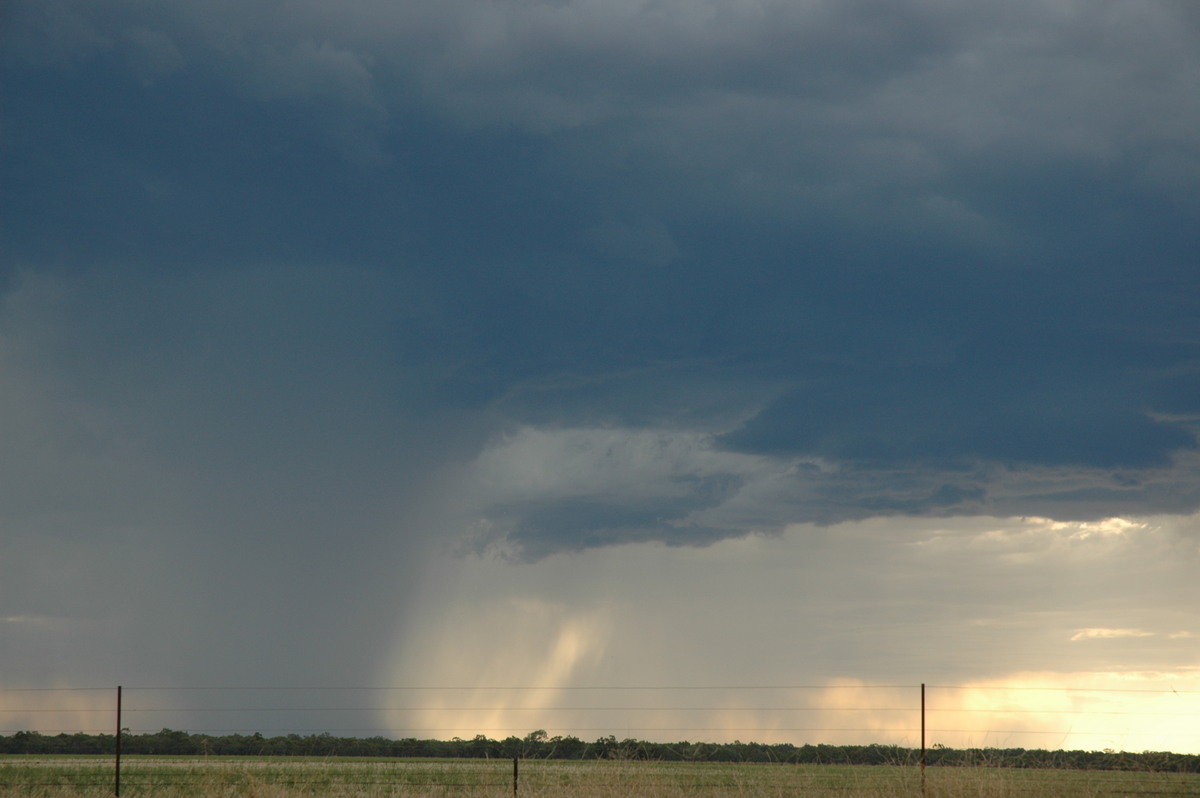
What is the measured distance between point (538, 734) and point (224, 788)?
22354mm

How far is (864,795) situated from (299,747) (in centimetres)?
7400

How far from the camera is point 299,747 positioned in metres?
90.1

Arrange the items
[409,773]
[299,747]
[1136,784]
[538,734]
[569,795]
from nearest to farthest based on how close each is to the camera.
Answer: [569,795]
[1136,784]
[409,773]
[538,734]
[299,747]

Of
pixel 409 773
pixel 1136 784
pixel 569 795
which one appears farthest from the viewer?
pixel 409 773

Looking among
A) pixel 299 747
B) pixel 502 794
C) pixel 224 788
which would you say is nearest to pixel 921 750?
pixel 502 794

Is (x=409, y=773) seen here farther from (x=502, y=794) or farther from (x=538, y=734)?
(x=502, y=794)

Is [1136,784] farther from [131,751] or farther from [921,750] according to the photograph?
[131,751]

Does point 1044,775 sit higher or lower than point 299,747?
higher

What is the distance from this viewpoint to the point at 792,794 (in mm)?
28859

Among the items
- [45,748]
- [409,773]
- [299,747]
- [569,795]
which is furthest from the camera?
[299,747]

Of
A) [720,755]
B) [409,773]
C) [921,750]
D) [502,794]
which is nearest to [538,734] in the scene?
[409,773]

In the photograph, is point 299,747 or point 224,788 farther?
point 299,747

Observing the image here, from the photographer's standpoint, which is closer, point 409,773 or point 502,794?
point 502,794

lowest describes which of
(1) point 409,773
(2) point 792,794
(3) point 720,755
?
(3) point 720,755
